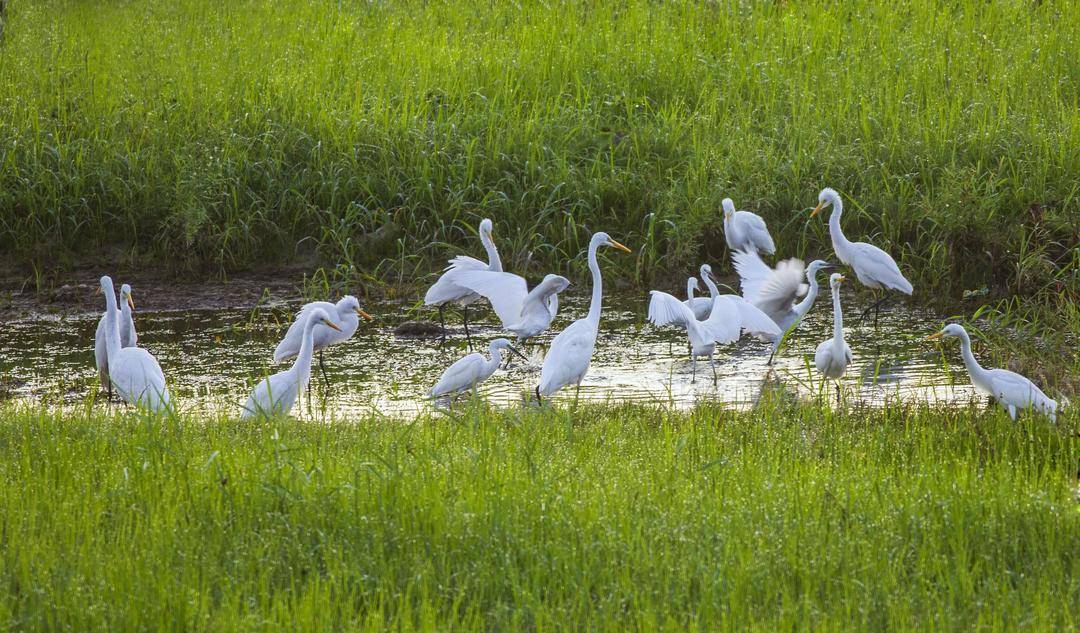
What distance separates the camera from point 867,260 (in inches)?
307

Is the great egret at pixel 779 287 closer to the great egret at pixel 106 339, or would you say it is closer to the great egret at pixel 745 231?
the great egret at pixel 745 231

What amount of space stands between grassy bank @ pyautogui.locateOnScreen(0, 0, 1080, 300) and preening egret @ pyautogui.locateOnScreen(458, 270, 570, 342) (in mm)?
1281

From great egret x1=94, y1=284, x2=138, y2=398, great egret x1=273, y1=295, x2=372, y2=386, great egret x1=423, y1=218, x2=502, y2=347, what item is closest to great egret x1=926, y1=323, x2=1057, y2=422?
great egret x1=423, y1=218, x2=502, y2=347

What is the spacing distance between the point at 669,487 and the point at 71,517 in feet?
6.73

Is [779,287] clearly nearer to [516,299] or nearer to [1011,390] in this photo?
[516,299]

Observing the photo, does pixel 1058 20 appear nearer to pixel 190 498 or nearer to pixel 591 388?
pixel 591 388

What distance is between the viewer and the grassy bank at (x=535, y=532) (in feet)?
11.6

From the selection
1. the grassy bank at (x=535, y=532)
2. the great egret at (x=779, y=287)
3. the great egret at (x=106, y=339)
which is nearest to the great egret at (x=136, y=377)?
the great egret at (x=106, y=339)

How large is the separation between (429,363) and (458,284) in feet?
1.77

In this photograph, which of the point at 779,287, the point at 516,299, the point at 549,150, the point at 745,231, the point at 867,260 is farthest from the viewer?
the point at 549,150

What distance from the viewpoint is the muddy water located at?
6.62 m

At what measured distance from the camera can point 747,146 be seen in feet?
30.9

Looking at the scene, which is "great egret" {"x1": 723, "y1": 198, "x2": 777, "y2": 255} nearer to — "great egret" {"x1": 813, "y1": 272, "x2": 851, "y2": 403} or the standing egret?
the standing egret

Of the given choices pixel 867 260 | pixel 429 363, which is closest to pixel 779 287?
pixel 867 260
